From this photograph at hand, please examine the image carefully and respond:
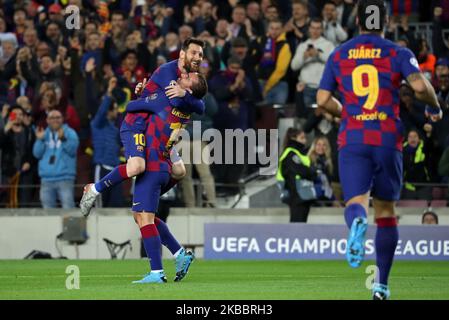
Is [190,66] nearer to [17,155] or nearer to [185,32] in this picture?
[17,155]

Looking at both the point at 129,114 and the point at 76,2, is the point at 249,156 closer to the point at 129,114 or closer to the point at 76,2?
the point at 76,2

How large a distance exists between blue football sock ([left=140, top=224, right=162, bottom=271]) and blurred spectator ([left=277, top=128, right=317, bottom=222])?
7.90 m

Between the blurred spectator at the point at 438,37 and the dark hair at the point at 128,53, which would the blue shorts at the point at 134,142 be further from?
the blurred spectator at the point at 438,37

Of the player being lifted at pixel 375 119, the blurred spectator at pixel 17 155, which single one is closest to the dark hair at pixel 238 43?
the blurred spectator at pixel 17 155

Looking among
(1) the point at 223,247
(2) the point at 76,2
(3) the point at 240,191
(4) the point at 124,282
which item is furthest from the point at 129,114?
Answer: (2) the point at 76,2

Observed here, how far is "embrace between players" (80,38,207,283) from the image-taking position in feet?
46.3

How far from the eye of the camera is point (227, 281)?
14992 millimetres

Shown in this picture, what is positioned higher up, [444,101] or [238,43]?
[238,43]

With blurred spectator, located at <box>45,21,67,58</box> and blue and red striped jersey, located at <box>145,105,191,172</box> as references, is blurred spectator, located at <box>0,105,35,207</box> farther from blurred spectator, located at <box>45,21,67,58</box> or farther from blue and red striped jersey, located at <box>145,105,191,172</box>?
blue and red striped jersey, located at <box>145,105,191,172</box>

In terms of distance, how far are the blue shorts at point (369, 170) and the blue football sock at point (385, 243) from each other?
0.81 ft

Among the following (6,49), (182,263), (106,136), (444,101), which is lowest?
(182,263)

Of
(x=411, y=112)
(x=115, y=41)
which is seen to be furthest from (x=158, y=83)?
(x=115, y=41)

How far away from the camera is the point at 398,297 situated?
38.2 feet

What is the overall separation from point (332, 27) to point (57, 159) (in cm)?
588
